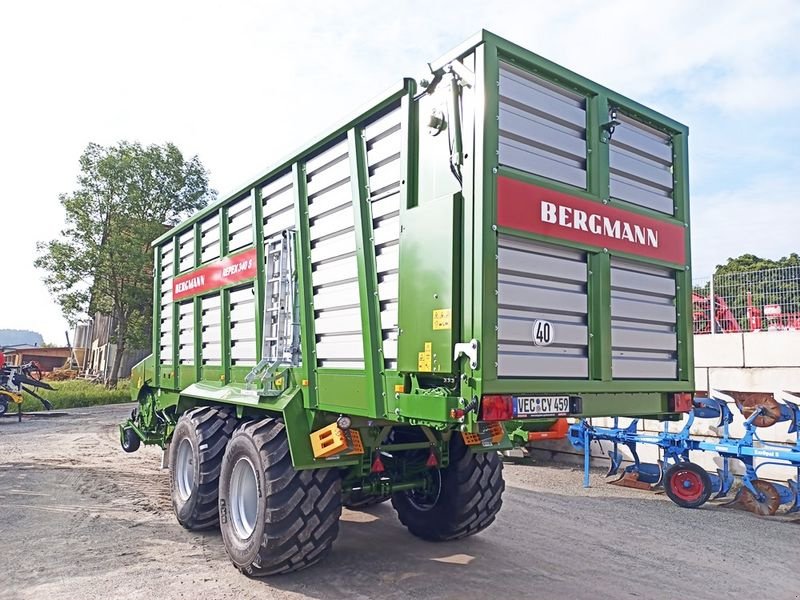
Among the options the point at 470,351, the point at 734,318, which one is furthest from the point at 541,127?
the point at 734,318

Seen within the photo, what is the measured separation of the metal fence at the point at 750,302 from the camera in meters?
8.16

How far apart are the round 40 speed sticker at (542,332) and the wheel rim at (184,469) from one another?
12.4ft

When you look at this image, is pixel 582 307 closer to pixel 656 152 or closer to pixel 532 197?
pixel 532 197

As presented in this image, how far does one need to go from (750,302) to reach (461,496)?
18.7ft

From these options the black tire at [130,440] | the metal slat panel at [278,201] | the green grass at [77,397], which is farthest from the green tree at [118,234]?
the metal slat panel at [278,201]

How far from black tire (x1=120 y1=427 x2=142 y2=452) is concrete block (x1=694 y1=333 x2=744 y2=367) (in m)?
7.88

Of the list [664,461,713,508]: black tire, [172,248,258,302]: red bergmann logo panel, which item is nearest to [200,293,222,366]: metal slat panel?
[172,248,258,302]: red bergmann logo panel

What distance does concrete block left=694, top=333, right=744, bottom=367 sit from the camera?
8.30 m

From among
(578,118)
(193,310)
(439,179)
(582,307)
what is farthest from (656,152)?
(193,310)

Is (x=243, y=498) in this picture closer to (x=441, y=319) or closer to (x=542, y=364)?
(x=441, y=319)

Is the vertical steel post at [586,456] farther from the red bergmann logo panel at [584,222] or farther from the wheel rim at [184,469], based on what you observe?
the wheel rim at [184,469]

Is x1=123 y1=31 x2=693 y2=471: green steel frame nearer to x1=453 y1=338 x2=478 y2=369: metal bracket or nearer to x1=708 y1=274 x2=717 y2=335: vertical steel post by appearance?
x1=453 y1=338 x2=478 y2=369: metal bracket

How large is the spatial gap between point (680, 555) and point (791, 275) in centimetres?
467

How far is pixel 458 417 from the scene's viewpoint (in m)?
3.21
